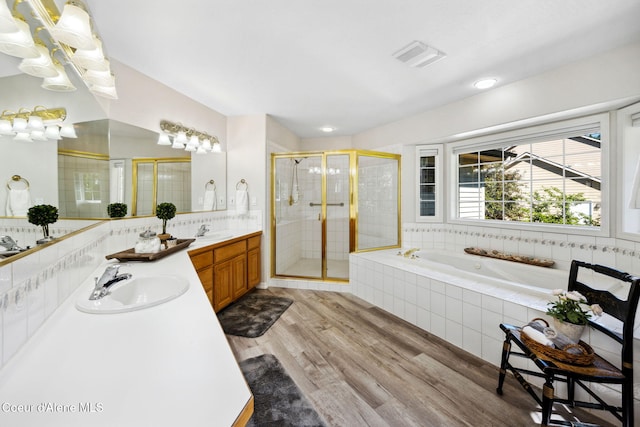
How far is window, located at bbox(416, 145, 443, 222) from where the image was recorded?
3.53 m

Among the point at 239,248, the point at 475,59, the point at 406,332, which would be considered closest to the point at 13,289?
the point at 239,248

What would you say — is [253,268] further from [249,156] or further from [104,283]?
[104,283]

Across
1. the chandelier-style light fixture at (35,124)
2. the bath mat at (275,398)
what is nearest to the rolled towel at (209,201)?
the bath mat at (275,398)

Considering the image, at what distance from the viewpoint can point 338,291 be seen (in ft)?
11.4

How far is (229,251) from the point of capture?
9.25 feet

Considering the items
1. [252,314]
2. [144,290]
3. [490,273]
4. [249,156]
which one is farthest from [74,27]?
[490,273]

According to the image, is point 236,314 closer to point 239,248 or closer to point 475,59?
point 239,248

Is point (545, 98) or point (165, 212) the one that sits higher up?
point (545, 98)

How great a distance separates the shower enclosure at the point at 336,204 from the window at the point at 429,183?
0.30 metres

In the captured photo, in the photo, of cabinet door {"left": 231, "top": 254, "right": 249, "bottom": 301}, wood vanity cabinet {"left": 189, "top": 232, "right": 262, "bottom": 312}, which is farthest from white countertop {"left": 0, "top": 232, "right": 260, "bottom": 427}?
cabinet door {"left": 231, "top": 254, "right": 249, "bottom": 301}

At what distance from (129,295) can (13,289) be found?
27.9 inches

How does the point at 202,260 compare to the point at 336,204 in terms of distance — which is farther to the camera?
the point at 336,204

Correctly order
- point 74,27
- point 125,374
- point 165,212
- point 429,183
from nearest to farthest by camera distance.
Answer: point 125,374, point 74,27, point 165,212, point 429,183

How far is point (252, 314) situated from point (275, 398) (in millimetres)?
1209
